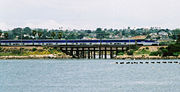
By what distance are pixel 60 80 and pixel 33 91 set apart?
20152 mm

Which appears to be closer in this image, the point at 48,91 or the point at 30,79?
the point at 48,91

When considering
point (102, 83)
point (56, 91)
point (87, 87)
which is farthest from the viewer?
point (102, 83)

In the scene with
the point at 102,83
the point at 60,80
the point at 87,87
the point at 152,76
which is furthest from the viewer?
the point at 152,76

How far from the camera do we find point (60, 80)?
11156 centimetres

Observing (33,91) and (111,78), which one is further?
(111,78)

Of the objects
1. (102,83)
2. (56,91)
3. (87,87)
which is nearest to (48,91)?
(56,91)

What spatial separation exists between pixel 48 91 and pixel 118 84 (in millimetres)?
16299

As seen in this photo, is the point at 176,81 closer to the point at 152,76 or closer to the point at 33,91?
the point at 152,76

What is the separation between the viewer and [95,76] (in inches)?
4788

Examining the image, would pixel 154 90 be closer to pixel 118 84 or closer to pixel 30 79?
pixel 118 84

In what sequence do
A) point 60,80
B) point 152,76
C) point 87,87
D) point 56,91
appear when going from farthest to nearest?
point 152,76 < point 60,80 < point 87,87 < point 56,91

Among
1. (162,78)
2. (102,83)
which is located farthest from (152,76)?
(102,83)

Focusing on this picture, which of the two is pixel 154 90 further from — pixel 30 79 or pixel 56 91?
pixel 30 79

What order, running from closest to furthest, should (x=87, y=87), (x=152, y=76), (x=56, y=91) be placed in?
(x=56, y=91), (x=87, y=87), (x=152, y=76)
